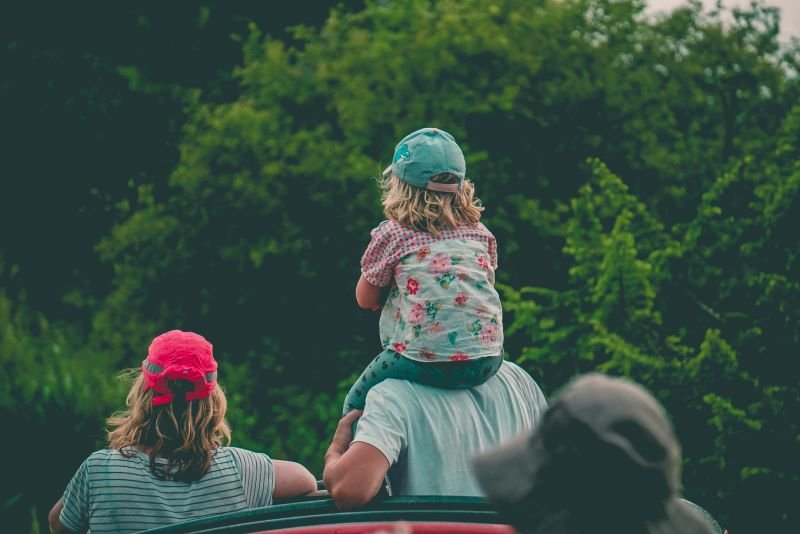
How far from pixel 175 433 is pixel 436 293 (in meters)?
0.79

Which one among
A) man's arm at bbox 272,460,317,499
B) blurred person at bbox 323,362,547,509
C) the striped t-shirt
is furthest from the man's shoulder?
the striped t-shirt

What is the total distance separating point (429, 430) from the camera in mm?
2906

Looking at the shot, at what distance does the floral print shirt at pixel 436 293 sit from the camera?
115 inches

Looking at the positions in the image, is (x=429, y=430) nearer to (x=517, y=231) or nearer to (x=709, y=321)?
(x=709, y=321)

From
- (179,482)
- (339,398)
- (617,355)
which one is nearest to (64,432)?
(339,398)

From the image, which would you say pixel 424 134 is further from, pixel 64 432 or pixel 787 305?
pixel 64 432

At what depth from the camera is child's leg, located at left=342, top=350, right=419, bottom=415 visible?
2.94 metres

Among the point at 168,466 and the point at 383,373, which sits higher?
the point at 383,373

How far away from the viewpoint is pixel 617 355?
16.8 ft

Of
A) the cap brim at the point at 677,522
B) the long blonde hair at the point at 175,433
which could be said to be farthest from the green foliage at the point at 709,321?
the cap brim at the point at 677,522

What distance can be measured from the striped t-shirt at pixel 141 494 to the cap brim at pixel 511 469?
1.39 m

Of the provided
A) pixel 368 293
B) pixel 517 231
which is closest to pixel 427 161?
pixel 368 293

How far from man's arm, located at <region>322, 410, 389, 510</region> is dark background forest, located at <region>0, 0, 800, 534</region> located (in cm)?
236

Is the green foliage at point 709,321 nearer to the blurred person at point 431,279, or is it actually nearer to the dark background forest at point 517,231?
the dark background forest at point 517,231
